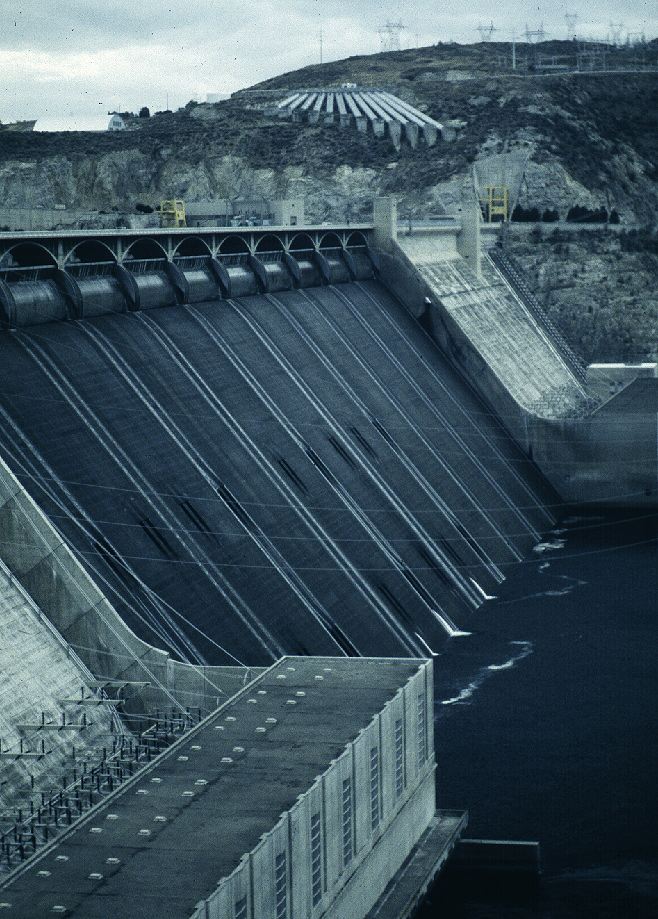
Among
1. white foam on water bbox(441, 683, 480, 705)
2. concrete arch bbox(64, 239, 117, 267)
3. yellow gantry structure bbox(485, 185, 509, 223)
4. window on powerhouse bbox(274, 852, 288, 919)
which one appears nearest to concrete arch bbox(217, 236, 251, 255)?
concrete arch bbox(64, 239, 117, 267)

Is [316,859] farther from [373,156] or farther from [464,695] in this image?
[373,156]

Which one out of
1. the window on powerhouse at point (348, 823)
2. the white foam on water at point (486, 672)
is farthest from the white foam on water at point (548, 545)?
the window on powerhouse at point (348, 823)

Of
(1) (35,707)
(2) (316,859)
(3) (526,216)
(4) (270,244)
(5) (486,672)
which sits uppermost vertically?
(4) (270,244)

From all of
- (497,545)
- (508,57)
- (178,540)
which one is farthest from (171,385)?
(508,57)

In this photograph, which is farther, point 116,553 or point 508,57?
point 508,57

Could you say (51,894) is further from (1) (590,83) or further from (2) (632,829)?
(1) (590,83)

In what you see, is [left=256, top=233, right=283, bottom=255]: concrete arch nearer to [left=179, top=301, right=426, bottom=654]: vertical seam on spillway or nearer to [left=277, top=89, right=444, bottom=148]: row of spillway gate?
[left=179, top=301, right=426, bottom=654]: vertical seam on spillway

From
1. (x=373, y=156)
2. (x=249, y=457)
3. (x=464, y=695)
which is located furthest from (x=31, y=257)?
(x=373, y=156)
